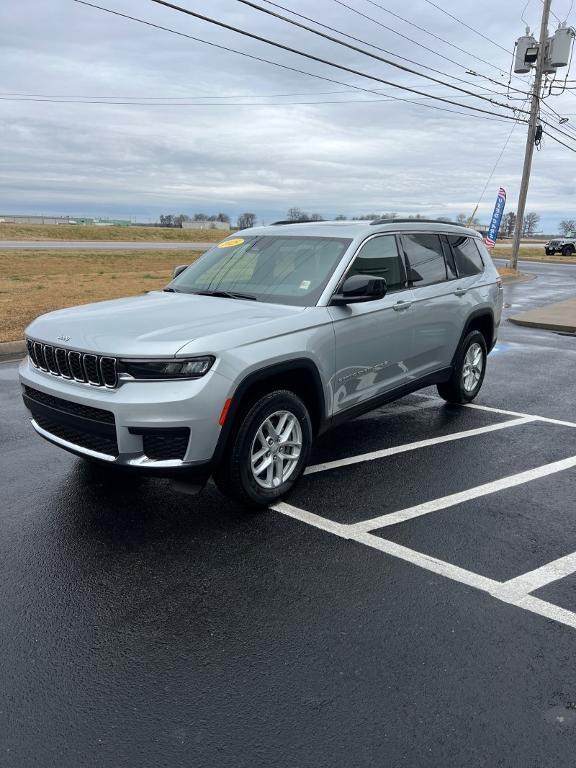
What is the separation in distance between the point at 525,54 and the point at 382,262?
24.5 meters

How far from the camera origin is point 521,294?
19859 mm

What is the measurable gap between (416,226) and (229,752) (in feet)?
15.6

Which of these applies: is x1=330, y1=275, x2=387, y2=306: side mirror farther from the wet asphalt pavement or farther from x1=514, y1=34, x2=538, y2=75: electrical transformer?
x1=514, y1=34, x2=538, y2=75: electrical transformer

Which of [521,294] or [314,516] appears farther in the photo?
[521,294]

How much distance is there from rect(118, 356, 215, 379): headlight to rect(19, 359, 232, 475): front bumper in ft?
0.13

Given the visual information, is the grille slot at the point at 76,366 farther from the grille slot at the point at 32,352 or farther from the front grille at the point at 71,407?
the grille slot at the point at 32,352

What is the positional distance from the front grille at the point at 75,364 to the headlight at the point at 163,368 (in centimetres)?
10

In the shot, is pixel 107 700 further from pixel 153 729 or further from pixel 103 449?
pixel 103 449

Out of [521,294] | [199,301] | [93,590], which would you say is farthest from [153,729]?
[521,294]

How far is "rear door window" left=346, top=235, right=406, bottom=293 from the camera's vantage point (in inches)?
197

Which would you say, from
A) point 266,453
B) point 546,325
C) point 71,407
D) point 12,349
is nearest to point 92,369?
point 71,407

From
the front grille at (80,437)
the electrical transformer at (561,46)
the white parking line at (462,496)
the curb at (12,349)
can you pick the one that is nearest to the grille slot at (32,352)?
the front grille at (80,437)

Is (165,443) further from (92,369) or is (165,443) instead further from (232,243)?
(232,243)

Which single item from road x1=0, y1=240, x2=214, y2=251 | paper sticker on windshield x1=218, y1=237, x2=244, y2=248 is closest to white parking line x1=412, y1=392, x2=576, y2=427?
paper sticker on windshield x1=218, y1=237, x2=244, y2=248
